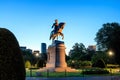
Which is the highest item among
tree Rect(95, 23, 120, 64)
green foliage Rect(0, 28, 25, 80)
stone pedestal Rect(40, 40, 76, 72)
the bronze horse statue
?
tree Rect(95, 23, 120, 64)

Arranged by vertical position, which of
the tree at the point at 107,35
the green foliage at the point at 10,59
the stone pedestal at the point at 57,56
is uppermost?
the tree at the point at 107,35

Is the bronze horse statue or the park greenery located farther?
the bronze horse statue

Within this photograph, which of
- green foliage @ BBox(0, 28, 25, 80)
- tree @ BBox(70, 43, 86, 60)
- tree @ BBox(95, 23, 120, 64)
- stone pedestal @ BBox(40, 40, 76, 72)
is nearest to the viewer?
green foliage @ BBox(0, 28, 25, 80)

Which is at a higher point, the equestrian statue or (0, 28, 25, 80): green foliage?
the equestrian statue

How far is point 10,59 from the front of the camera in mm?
12047

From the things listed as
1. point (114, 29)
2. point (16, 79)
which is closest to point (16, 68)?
point (16, 79)

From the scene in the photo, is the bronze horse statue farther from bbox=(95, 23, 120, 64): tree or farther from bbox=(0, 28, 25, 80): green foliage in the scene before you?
bbox=(0, 28, 25, 80): green foliage

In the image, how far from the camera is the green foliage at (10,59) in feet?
38.8

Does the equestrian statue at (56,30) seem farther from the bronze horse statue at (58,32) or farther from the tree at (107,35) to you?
the tree at (107,35)

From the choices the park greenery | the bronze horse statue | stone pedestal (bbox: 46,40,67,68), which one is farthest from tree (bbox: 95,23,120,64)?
stone pedestal (bbox: 46,40,67,68)

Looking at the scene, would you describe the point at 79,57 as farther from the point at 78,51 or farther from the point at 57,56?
the point at 57,56

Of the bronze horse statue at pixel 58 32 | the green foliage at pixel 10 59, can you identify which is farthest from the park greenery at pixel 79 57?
the bronze horse statue at pixel 58 32

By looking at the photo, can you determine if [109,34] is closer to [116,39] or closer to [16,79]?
[116,39]

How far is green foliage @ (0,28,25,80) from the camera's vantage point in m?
11.8
